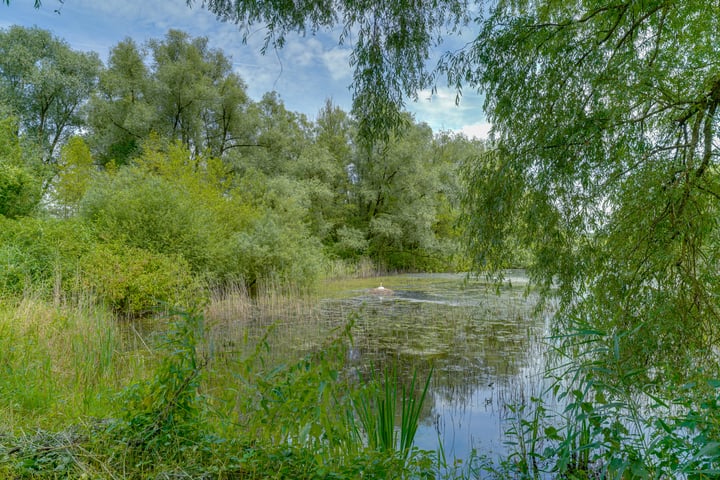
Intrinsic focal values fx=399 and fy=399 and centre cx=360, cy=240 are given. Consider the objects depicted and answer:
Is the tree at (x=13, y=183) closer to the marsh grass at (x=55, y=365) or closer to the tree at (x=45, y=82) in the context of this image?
the marsh grass at (x=55, y=365)

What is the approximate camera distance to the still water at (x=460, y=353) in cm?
365

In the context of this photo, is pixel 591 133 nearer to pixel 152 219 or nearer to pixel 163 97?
pixel 152 219

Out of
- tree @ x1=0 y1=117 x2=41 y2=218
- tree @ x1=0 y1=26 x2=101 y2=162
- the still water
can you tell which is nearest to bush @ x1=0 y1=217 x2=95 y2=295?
tree @ x1=0 y1=117 x2=41 y2=218

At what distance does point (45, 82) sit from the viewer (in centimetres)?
1862

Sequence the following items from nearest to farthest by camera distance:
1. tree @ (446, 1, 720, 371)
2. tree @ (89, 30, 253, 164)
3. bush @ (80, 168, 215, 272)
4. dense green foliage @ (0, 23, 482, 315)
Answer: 1. tree @ (446, 1, 720, 371)
2. dense green foliage @ (0, 23, 482, 315)
3. bush @ (80, 168, 215, 272)
4. tree @ (89, 30, 253, 164)

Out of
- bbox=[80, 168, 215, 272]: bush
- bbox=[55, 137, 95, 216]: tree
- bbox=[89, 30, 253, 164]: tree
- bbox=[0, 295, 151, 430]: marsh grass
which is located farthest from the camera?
bbox=[89, 30, 253, 164]: tree

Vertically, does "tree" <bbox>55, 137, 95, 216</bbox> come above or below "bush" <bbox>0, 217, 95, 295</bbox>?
above

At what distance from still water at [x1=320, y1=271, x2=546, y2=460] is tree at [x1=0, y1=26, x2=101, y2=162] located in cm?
1813

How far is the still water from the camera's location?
3654 mm

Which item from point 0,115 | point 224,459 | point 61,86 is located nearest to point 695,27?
point 224,459

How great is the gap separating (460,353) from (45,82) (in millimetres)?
22472

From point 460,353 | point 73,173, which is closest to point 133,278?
point 460,353

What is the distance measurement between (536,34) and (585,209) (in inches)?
72.3

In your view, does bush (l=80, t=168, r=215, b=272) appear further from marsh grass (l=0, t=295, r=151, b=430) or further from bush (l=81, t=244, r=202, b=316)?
marsh grass (l=0, t=295, r=151, b=430)
